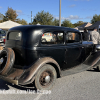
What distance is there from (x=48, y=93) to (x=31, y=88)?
1.80ft

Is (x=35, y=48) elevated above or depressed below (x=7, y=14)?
below

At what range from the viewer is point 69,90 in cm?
350

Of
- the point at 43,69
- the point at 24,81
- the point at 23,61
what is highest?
the point at 23,61

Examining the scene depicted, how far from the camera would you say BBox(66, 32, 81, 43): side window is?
13.7 feet

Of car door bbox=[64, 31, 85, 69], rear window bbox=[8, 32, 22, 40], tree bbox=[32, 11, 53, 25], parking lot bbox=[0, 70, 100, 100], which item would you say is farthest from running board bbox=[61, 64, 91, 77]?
tree bbox=[32, 11, 53, 25]

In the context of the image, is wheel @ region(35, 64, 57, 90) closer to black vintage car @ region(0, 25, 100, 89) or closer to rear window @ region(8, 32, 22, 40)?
black vintage car @ region(0, 25, 100, 89)

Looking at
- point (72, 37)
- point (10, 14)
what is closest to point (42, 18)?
point (10, 14)

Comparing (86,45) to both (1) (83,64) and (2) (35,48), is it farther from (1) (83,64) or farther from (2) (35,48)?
(2) (35,48)

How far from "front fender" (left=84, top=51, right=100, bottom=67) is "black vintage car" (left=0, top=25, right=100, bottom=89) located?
1.85ft

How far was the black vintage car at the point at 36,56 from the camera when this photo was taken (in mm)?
3172

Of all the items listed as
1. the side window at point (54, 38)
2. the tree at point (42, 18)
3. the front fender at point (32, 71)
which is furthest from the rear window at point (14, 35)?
the tree at point (42, 18)

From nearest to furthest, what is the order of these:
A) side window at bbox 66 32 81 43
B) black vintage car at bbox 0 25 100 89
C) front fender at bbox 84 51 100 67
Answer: black vintage car at bbox 0 25 100 89 < side window at bbox 66 32 81 43 < front fender at bbox 84 51 100 67

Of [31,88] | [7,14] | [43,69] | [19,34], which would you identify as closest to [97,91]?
[43,69]

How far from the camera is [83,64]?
4.63 metres
